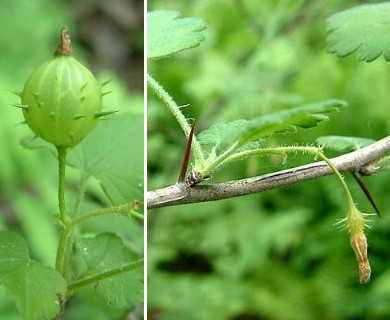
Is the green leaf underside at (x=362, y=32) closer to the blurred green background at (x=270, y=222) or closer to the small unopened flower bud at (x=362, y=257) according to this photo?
the small unopened flower bud at (x=362, y=257)

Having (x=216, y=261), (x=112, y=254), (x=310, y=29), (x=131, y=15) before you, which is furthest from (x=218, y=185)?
(x=131, y=15)

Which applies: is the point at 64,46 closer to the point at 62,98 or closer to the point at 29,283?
the point at 62,98

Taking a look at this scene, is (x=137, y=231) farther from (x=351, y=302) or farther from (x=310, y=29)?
(x=310, y=29)

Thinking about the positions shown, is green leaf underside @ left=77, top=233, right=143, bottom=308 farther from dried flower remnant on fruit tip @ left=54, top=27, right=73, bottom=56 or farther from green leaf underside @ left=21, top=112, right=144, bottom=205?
dried flower remnant on fruit tip @ left=54, top=27, right=73, bottom=56

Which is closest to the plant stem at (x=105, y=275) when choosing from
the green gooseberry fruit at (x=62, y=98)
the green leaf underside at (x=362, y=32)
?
the green gooseberry fruit at (x=62, y=98)

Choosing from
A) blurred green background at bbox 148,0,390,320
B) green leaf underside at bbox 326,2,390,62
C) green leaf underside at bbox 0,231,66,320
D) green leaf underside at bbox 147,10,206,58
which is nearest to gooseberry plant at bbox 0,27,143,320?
green leaf underside at bbox 0,231,66,320

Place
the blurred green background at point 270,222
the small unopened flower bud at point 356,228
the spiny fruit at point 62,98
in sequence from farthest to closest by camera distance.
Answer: the blurred green background at point 270,222 < the small unopened flower bud at point 356,228 < the spiny fruit at point 62,98
